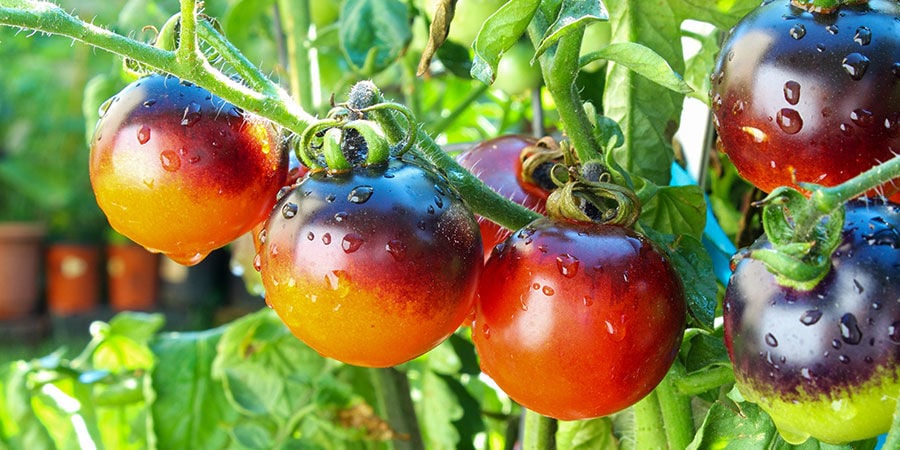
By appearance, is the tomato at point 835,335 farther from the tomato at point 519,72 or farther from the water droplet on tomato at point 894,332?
the tomato at point 519,72

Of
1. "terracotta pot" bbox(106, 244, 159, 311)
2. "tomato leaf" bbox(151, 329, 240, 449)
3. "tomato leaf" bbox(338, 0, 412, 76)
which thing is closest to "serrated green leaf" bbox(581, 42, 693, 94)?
"tomato leaf" bbox(338, 0, 412, 76)

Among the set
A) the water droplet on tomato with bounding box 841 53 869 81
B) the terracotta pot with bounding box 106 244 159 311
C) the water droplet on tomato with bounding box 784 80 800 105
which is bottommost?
the terracotta pot with bounding box 106 244 159 311

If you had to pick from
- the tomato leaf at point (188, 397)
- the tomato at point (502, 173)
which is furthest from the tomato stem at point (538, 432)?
the tomato leaf at point (188, 397)

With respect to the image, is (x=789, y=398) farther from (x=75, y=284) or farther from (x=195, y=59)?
(x=75, y=284)

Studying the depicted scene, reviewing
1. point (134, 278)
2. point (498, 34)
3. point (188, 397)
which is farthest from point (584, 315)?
point (134, 278)

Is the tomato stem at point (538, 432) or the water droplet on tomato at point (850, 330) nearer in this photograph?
the water droplet on tomato at point (850, 330)

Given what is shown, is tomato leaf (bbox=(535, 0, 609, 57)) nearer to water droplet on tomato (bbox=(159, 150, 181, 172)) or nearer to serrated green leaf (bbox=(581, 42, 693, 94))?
serrated green leaf (bbox=(581, 42, 693, 94))
